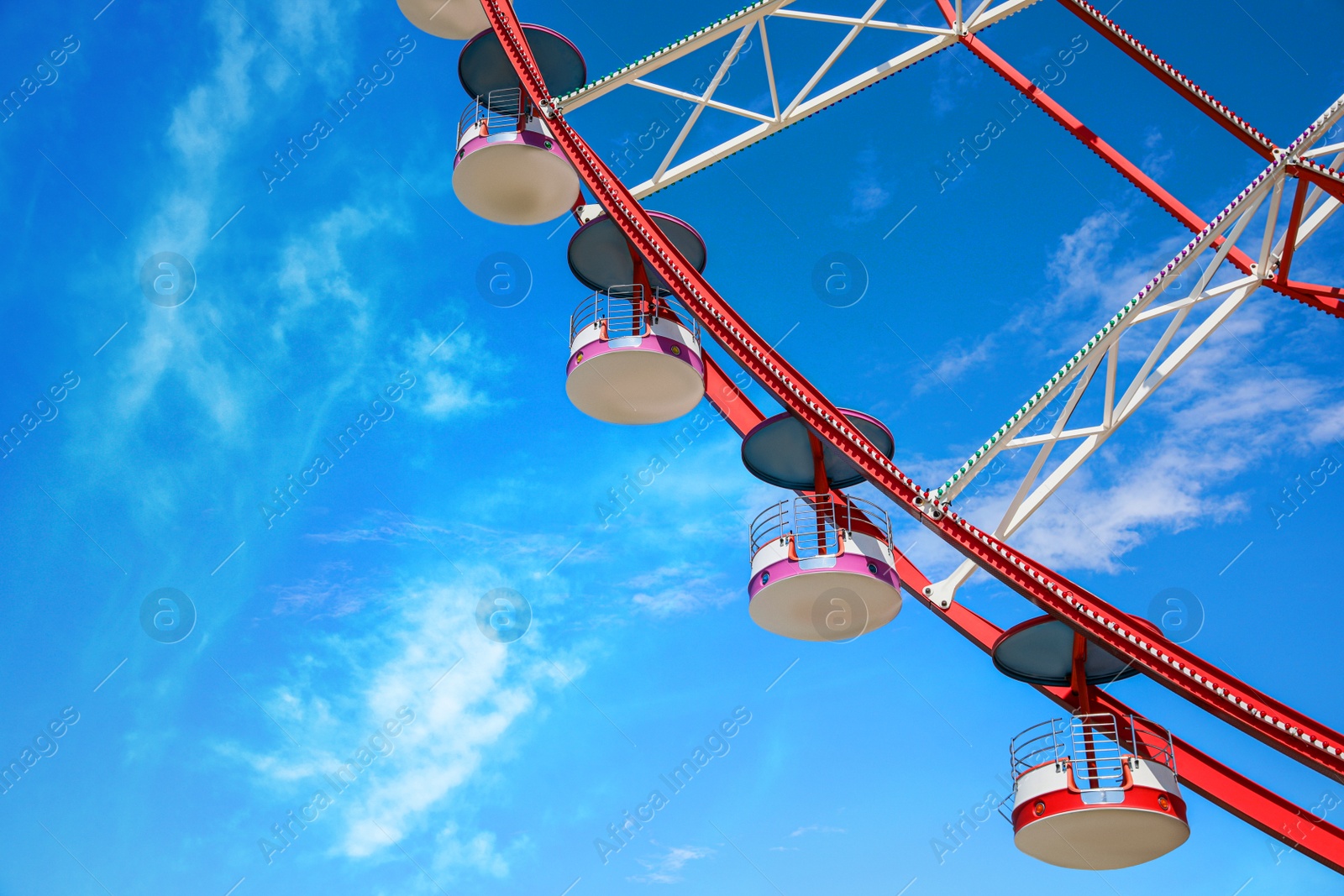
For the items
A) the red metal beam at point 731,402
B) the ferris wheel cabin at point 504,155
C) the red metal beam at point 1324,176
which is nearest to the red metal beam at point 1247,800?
the red metal beam at point 731,402

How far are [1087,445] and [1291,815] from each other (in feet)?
17.4

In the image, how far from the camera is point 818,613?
14.0 meters

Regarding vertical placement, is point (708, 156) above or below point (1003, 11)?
below

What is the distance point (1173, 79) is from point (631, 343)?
900 centimetres

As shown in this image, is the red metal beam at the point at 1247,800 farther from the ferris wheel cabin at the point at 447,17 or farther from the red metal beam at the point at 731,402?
the ferris wheel cabin at the point at 447,17

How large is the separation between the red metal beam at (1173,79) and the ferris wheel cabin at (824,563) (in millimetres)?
6798

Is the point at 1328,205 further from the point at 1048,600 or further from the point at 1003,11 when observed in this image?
the point at 1048,600

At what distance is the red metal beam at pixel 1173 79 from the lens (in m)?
15.5

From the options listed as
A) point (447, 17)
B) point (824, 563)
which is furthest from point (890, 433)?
point (447, 17)

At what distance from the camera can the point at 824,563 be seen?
13367 millimetres

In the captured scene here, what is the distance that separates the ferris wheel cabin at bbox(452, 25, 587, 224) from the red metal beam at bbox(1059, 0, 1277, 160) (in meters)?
7.94

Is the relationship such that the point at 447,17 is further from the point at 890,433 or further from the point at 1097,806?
the point at 1097,806

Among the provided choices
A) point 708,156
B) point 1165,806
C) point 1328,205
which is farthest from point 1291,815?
point 708,156

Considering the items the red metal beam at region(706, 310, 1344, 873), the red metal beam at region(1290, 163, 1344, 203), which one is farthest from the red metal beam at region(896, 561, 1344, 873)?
the red metal beam at region(1290, 163, 1344, 203)
